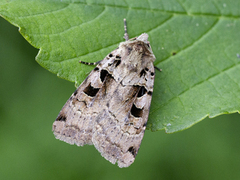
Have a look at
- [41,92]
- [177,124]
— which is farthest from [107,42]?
[41,92]

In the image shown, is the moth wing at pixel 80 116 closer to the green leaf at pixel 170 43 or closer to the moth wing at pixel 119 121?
the moth wing at pixel 119 121

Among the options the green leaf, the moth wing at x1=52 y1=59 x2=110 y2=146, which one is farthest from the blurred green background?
the green leaf

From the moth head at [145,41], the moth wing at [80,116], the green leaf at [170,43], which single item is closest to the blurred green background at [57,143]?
the moth wing at [80,116]

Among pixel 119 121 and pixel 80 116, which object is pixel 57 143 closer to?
pixel 80 116

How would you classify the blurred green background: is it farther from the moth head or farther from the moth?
the moth head

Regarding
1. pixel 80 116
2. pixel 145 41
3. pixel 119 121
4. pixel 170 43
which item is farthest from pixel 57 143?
pixel 170 43

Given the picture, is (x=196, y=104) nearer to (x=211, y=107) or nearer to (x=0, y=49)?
(x=211, y=107)
